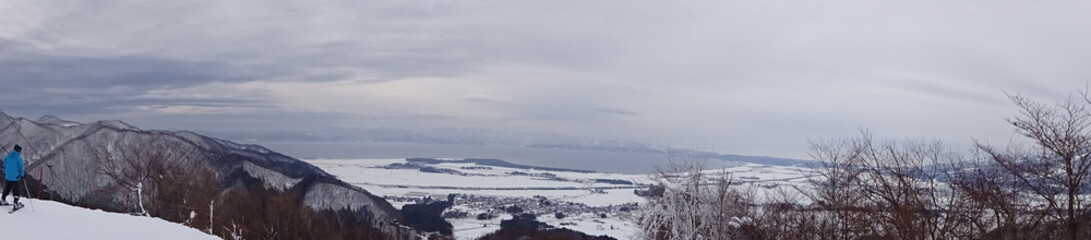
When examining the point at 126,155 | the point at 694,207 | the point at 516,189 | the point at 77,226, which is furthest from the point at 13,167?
the point at 516,189

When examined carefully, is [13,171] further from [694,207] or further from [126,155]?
[126,155]

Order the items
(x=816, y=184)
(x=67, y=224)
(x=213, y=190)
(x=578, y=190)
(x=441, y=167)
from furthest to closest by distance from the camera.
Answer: (x=441, y=167)
(x=578, y=190)
(x=213, y=190)
(x=816, y=184)
(x=67, y=224)

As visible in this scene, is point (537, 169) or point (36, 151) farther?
point (537, 169)

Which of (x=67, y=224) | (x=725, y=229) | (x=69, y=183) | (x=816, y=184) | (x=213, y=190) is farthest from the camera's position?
(x=69, y=183)

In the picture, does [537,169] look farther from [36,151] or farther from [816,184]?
[816,184]

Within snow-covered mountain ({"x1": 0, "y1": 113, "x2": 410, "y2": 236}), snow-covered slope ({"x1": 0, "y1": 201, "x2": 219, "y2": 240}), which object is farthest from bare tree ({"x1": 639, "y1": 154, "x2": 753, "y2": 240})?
snow-covered mountain ({"x1": 0, "y1": 113, "x2": 410, "y2": 236})

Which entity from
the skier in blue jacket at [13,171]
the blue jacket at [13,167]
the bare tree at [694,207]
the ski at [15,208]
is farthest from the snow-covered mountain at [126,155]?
the blue jacket at [13,167]

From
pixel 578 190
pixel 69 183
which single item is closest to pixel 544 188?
pixel 578 190
